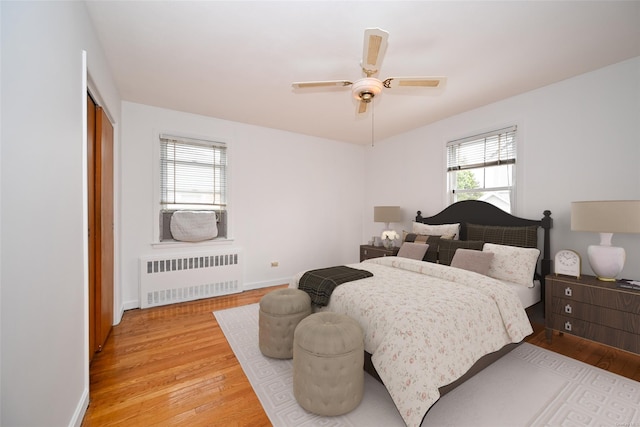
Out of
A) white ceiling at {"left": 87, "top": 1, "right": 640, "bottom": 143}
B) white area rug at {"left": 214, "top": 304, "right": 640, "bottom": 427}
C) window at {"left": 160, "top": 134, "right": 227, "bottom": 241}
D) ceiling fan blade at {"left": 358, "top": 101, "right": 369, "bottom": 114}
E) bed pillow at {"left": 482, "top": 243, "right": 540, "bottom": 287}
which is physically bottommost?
white area rug at {"left": 214, "top": 304, "right": 640, "bottom": 427}

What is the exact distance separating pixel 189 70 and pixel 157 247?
230 cm

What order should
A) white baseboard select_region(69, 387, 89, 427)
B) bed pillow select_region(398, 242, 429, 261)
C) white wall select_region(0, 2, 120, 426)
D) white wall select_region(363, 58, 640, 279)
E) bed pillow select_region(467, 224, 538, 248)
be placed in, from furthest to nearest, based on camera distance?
bed pillow select_region(398, 242, 429, 261), bed pillow select_region(467, 224, 538, 248), white wall select_region(363, 58, 640, 279), white baseboard select_region(69, 387, 89, 427), white wall select_region(0, 2, 120, 426)

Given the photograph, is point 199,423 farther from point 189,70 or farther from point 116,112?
point 116,112

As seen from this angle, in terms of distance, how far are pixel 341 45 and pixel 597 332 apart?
330 centimetres

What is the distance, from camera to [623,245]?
252cm

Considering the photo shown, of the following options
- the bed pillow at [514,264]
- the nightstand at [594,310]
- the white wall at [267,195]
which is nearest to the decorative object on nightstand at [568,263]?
the nightstand at [594,310]

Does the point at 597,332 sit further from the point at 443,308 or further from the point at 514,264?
the point at 443,308

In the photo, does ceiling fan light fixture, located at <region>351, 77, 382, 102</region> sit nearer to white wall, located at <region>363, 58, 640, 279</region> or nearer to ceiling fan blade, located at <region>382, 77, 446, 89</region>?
ceiling fan blade, located at <region>382, 77, 446, 89</region>

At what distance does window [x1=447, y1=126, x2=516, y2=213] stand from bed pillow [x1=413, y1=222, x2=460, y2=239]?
0.50 meters

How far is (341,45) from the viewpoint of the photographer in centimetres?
227

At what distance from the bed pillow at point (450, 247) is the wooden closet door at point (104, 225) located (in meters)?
3.64

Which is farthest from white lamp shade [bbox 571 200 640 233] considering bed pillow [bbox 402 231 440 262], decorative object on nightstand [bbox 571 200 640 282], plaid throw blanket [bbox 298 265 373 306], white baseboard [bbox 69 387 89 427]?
white baseboard [bbox 69 387 89 427]

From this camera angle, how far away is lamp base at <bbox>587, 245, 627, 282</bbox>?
2.35 meters

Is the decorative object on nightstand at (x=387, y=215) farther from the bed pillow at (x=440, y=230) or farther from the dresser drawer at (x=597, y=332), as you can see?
the dresser drawer at (x=597, y=332)
